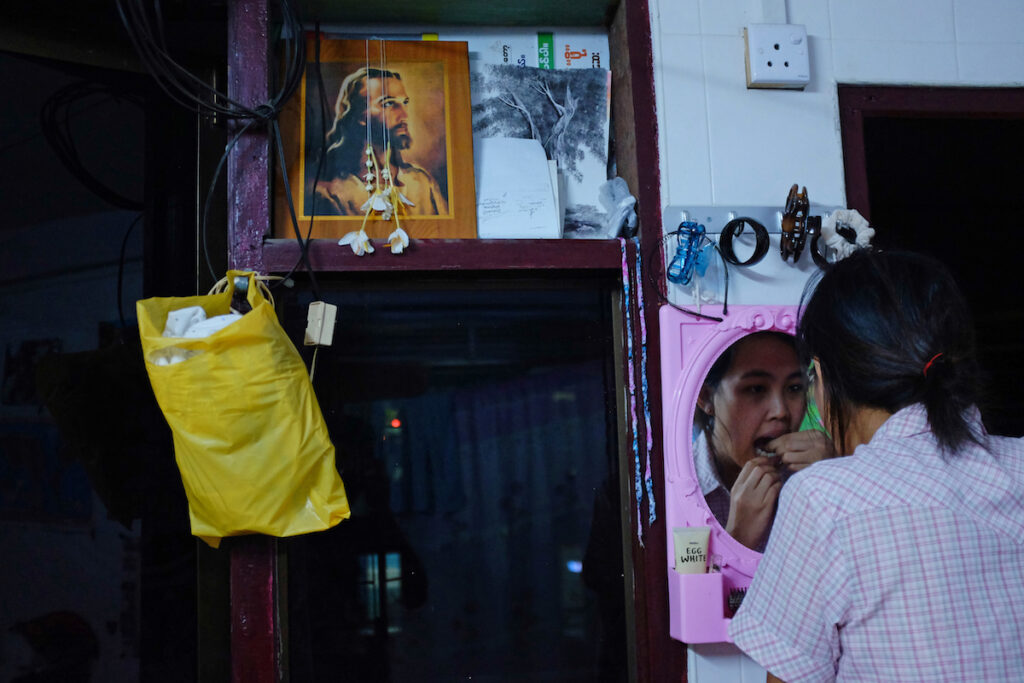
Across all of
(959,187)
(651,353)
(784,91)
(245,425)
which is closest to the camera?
(245,425)

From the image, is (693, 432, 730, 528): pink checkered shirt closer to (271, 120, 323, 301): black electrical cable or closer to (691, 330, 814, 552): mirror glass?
(691, 330, 814, 552): mirror glass

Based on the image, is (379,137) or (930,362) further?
(379,137)

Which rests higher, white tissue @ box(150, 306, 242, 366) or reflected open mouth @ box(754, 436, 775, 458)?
white tissue @ box(150, 306, 242, 366)

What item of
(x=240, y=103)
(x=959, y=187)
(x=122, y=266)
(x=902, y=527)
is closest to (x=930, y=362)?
(x=902, y=527)

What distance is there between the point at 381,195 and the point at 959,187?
240 centimetres

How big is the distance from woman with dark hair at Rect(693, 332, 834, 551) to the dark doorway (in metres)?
0.46

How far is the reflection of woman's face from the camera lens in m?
1.70

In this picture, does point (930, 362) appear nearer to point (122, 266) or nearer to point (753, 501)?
point (753, 501)

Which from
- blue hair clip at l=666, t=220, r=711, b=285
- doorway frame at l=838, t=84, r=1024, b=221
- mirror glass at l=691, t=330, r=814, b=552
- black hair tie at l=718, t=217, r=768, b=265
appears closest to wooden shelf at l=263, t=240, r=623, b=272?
blue hair clip at l=666, t=220, r=711, b=285

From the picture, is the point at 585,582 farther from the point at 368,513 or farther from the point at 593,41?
the point at 593,41

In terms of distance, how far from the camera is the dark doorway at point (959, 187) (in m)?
1.84

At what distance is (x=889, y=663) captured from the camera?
975 millimetres

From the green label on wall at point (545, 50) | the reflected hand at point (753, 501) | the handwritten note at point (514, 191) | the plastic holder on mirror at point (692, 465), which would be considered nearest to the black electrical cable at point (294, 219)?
the handwritten note at point (514, 191)

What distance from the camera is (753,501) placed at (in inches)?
66.4
